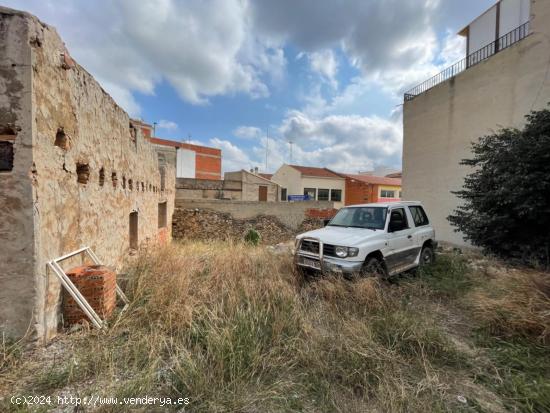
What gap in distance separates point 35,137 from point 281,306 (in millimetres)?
3506

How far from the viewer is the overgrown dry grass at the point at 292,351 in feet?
7.43

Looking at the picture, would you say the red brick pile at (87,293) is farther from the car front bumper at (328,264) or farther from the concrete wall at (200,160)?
the concrete wall at (200,160)

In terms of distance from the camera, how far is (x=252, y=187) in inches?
918

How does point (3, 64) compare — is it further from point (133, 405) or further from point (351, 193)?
point (351, 193)

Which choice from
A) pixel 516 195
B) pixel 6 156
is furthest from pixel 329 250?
pixel 516 195

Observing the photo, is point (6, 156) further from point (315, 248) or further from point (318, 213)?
point (318, 213)

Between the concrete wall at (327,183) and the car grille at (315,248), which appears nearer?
the car grille at (315,248)

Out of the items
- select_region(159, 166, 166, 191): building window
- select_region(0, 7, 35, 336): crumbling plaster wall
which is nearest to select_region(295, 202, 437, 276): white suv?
select_region(0, 7, 35, 336): crumbling plaster wall

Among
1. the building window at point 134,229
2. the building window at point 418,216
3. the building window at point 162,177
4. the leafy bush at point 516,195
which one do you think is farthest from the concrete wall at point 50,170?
the leafy bush at point 516,195

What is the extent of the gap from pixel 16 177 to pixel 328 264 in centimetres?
451

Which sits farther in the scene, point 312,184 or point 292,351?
point 312,184

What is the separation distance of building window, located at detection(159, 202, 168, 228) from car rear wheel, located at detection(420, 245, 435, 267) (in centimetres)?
939

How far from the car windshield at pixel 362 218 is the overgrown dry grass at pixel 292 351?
166cm

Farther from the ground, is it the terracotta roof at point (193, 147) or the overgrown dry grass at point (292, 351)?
the terracotta roof at point (193, 147)
